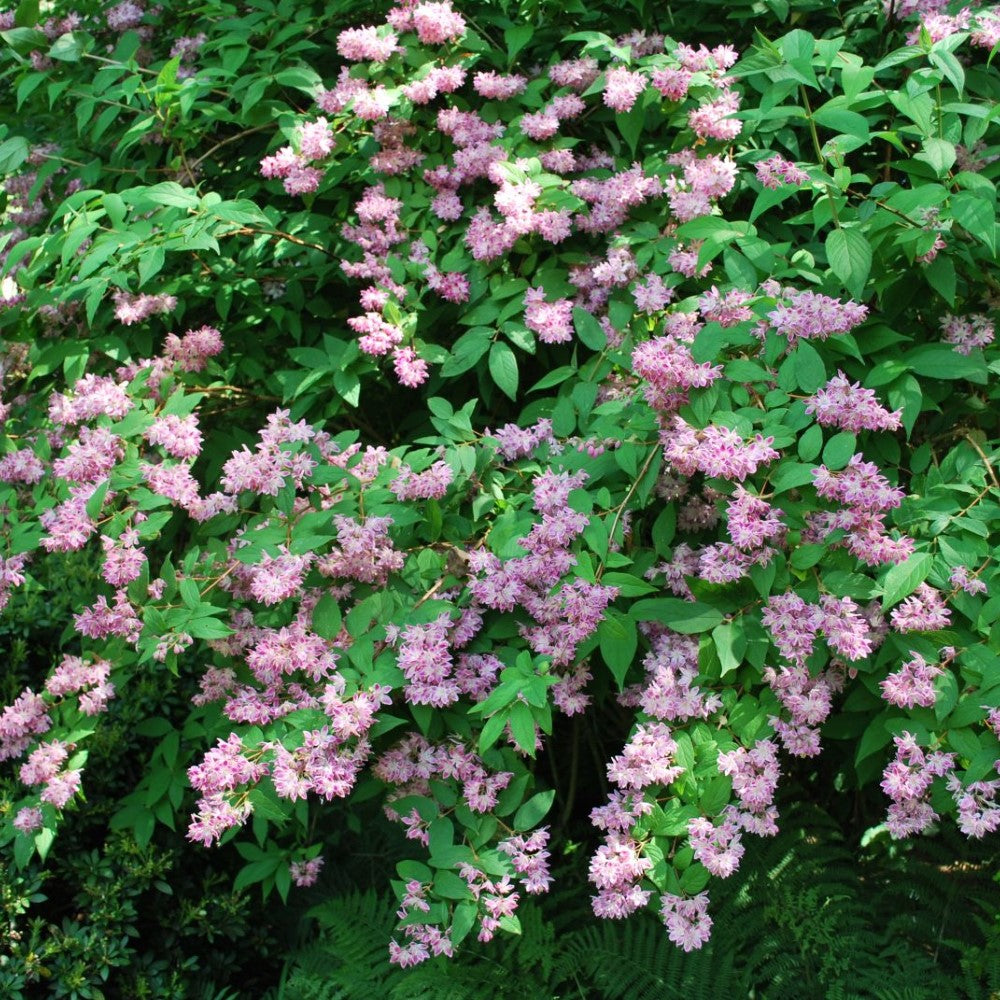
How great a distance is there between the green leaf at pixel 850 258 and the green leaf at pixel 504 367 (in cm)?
86

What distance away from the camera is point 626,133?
3.04 metres

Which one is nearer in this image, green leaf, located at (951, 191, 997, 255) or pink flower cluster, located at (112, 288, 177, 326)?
green leaf, located at (951, 191, 997, 255)

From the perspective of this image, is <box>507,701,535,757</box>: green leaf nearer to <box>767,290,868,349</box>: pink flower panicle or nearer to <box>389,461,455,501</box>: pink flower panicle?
<box>389,461,455,501</box>: pink flower panicle

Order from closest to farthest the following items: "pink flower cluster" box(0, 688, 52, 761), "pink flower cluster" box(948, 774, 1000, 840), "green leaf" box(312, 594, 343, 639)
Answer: "pink flower cluster" box(948, 774, 1000, 840) → "green leaf" box(312, 594, 343, 639) → "pink flower cluster" box(0, 688, 52, 761)

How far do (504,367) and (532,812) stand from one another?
1.12 metres

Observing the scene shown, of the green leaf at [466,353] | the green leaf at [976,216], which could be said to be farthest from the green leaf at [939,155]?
the green leaf at [466,353]

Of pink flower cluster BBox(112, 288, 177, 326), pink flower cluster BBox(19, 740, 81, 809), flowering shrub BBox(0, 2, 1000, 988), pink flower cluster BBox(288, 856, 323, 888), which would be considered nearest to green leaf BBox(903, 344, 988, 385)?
flowering shrub BBox(0, 2, 1000, 988)

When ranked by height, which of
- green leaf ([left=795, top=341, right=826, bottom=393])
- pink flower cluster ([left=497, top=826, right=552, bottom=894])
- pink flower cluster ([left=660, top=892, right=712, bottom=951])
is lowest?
pink flower cluster ([left=497, top=826, right=552, bottom=894])

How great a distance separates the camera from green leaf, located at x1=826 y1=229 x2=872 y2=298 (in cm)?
241

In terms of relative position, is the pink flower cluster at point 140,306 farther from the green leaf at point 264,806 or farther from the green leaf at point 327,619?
the green leaf at point 264,806

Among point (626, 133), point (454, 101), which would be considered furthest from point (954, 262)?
point (454, 101)

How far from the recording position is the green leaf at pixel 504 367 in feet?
9.60

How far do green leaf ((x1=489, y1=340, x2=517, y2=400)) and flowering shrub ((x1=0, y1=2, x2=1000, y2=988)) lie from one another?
2 cm

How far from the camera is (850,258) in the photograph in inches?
95.3
